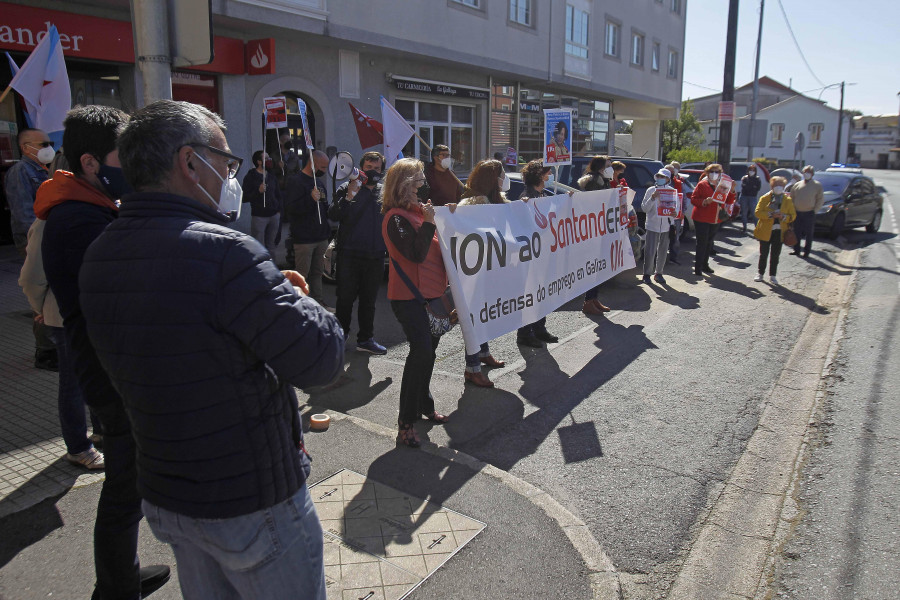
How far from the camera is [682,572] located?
3.37m

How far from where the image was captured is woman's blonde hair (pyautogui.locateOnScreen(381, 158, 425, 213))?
4484 mm

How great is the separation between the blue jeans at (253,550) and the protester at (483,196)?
12.7 ft

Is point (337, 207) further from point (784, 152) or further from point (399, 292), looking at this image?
point (784, 152)

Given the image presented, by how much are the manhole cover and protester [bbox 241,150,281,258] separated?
588 centimetres

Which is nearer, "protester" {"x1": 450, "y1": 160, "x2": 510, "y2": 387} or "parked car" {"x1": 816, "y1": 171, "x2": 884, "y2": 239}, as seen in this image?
"protester" {"x1": 450, "y1": 160, "x2": 510, "y2": 387}

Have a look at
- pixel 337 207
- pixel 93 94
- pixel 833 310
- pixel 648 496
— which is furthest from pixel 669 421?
pixel 93 94

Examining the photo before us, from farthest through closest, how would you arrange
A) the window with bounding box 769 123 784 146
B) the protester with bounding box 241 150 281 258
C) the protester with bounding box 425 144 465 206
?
the window with bounding box 769 123 784 146, the protester with bounding box 241 150 281 258, the protester with bounding box 425 144 465 206

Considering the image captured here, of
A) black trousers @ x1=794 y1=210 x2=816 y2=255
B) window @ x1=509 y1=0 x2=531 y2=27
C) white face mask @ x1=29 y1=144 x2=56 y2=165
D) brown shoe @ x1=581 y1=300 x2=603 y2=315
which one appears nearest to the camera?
white face mask @ x1=29 y1=144 x2=56 y2=165

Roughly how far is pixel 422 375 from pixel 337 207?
2.41 m

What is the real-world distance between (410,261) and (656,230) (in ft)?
23.0

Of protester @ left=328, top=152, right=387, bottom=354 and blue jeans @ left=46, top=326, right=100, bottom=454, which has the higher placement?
protester @ left=328, top=152, right=387, bottom=354

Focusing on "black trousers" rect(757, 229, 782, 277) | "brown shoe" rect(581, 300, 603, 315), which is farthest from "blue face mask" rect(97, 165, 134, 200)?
"black trousers" rect(757, 229, 782, 277)

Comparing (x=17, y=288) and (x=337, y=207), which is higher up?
(x=337, y=207)

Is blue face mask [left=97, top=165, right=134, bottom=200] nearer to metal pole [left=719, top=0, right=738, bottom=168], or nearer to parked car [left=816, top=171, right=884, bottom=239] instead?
parked car [left=816, top=171, right=884, bottom=239]
